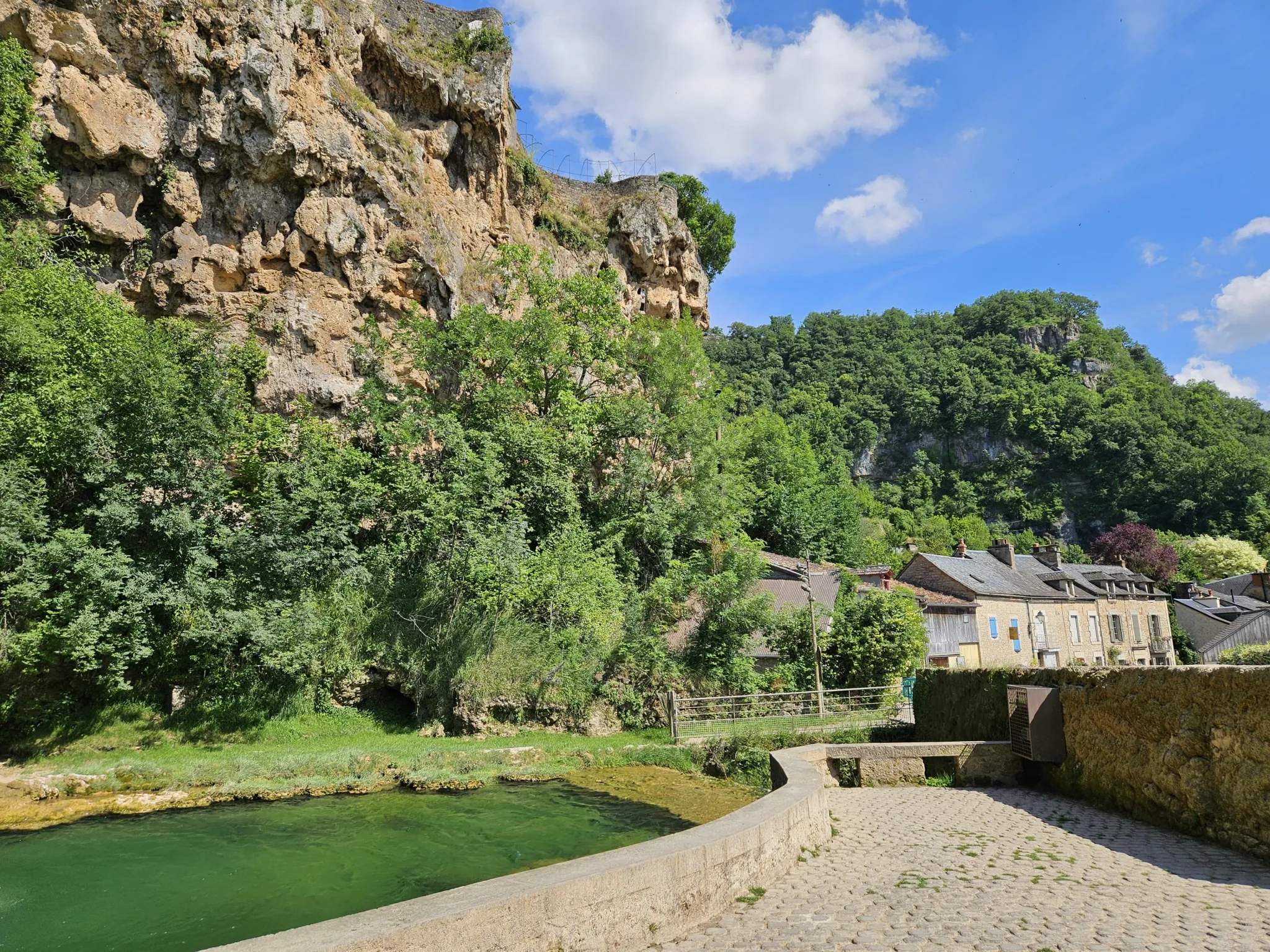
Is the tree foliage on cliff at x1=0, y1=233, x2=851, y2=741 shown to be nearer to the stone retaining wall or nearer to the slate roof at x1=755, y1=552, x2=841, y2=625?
the slate roof at x1=755, y1=552, x2=841, y2=625

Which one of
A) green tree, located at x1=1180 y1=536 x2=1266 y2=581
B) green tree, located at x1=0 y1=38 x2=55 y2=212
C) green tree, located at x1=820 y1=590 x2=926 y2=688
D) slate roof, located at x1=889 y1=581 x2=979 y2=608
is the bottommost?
green tree, located at x1=820 y1=590 x2=926 y2=688

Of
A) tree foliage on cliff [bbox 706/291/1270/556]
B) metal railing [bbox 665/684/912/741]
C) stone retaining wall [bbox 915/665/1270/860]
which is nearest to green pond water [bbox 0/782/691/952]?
metal railing [bbox 665/684/912/741]

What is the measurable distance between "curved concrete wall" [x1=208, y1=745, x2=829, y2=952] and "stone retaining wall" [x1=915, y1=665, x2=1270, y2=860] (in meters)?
4.76

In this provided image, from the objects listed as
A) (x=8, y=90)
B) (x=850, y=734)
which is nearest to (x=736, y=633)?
(x=850, y=734)

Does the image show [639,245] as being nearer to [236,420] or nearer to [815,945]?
[236,420]

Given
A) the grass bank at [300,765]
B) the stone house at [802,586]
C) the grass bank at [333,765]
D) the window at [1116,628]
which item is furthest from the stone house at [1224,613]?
the grass bank at [300,765]

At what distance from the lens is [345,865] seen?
898 centimetres

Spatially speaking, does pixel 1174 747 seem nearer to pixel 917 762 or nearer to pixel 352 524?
pixel 917 762

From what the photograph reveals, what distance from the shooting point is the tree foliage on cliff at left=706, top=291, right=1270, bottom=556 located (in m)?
69.6

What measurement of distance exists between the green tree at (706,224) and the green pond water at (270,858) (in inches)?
1231

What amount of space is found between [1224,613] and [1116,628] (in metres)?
9.73

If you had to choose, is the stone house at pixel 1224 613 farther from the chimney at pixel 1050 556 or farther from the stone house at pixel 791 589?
the stone house at pixel 791 589

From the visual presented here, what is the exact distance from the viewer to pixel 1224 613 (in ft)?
133

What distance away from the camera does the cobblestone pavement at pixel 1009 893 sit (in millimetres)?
4711
